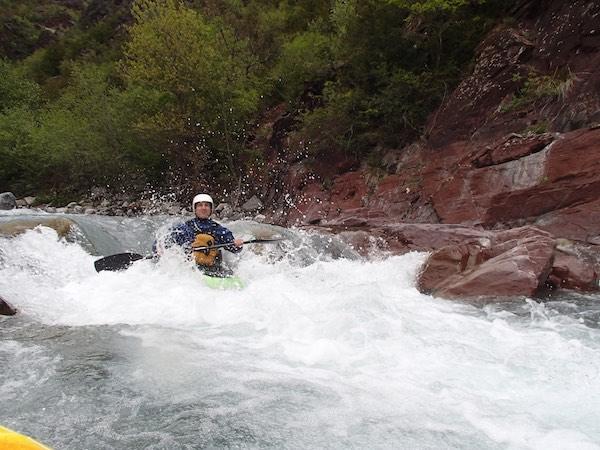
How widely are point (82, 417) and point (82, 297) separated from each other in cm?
306

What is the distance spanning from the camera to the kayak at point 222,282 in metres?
A: 5.97

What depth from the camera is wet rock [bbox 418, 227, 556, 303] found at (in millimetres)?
5734

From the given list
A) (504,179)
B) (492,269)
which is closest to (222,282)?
(492,269)

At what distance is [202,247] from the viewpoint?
6.61 meters

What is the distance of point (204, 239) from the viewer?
6.80m

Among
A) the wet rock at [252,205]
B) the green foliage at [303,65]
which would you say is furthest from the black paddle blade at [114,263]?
the green foliage at [303,65]

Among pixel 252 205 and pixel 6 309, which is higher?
pixel 252 205

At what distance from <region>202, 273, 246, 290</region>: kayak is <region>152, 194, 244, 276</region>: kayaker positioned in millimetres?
502

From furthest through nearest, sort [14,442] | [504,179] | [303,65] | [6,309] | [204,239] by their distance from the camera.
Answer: [303,65]
[504,179]
[204,239]
[6,309]
[14,442]

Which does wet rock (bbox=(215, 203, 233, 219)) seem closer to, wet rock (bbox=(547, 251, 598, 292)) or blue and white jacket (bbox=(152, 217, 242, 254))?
blue and white jacket (bbox=(152, 217, 242, 254))

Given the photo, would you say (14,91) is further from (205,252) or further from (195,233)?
(205,252)

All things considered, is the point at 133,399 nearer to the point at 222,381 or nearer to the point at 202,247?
the point at 222,381

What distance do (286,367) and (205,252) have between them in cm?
322

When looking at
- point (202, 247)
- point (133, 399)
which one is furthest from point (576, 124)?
point (133, 399)
